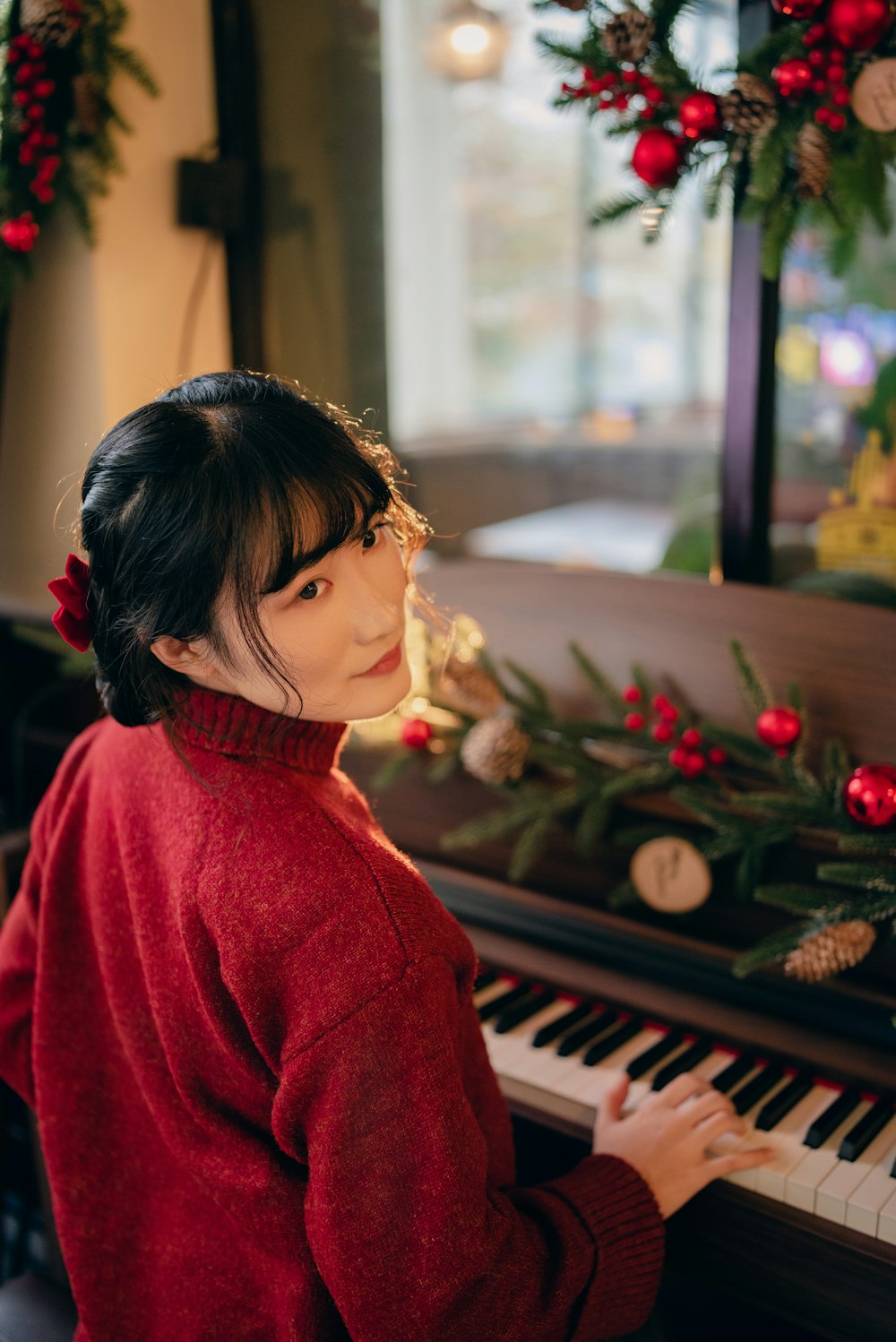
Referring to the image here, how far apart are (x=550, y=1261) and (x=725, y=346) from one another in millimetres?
1100

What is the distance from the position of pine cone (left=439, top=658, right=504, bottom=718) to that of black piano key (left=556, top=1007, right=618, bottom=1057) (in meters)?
0.40

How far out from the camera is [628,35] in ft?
4.01

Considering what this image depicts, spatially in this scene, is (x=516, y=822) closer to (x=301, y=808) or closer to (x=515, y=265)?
(x=301, y=808)

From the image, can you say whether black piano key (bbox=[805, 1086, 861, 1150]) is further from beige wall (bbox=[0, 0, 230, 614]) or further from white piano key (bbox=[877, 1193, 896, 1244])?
beige wall (bbox=[0, 0, 230, 614])

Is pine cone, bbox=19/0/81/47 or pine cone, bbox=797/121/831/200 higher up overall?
pine cone, bbox=19/0/81/47

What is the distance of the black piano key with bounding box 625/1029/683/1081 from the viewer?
120cm

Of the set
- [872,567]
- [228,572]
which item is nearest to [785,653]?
[872,567]

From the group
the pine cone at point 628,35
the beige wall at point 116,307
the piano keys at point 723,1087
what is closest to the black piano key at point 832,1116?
the piano keys at point 723,1087

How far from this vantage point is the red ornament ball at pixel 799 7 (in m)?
1.12

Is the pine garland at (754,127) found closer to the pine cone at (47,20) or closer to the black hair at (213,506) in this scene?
the black hair at (213,506)

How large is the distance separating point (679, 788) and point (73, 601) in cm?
69

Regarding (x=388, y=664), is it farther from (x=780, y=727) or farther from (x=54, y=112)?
(x=54, y=112)

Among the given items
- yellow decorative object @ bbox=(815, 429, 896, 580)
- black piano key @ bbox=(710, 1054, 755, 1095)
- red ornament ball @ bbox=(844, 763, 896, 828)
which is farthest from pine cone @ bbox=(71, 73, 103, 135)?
black piano key @ bbox=(710, 1054, 755, 1095)

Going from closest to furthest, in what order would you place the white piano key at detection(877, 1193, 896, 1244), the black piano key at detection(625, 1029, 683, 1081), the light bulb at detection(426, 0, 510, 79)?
the white piano key at detection(877, 1193, 896, 1244), the black piano key at detection(625, 1029, 683, 1081), the light bulb at detection(426, 0, 510, 79)
